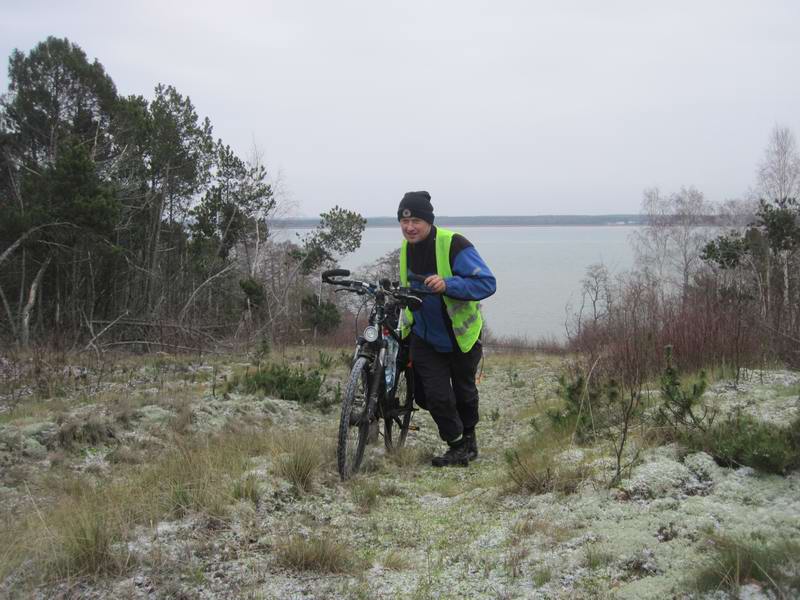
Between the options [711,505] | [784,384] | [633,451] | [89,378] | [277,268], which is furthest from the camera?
[277,268]

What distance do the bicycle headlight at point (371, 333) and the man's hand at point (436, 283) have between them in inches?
19.8

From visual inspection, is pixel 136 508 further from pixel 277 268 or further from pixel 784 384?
pixel 277 268

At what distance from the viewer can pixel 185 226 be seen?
28734 millimetres

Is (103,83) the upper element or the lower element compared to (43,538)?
upper

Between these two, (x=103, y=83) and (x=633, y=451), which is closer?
(x=633, y=451)

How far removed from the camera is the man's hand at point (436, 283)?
391cm

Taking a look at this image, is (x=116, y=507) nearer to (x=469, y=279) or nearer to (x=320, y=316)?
(x=469, y=279)

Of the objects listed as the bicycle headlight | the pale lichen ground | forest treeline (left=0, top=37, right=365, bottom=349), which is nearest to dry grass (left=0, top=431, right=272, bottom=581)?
the pale lichen ground

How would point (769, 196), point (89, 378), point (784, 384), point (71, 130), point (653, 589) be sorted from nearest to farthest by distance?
point (653, 589), point (784, 384), point (89, 378), point (71, 130), point (769, 196)

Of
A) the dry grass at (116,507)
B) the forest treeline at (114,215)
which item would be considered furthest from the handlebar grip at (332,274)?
the forest treeline at (114,215)

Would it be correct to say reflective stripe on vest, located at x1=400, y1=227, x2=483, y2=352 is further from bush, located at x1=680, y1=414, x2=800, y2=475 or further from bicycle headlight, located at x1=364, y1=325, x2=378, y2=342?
bush, located at x1=680, y1=414, x2=800, y2=475

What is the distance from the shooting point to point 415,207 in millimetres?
4262

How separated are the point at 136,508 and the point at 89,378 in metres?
5.42

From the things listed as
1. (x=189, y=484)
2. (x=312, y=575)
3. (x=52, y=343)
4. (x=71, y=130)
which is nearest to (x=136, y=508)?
(x=189, y=484)
